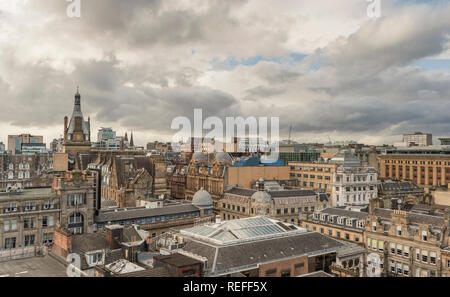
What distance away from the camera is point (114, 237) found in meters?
52.4

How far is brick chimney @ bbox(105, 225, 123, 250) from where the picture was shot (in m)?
52.1

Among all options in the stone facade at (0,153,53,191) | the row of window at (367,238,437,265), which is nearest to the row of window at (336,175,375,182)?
the row of window at (367,238,437,265)

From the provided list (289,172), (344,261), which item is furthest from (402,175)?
(344,261)

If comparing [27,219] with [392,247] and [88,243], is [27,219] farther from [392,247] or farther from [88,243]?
[392,247]

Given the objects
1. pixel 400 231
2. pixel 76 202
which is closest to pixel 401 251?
pixel 400 231

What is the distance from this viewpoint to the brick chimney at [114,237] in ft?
171

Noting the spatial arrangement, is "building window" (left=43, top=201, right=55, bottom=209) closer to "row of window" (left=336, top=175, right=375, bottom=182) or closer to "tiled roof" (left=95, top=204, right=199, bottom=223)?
"tiled roof" (left=95, top=204, right=199, bottom=223)

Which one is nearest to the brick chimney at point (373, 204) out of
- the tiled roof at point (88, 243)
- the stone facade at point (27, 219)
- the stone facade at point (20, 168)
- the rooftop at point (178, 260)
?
the rooftop at point (178, 260)

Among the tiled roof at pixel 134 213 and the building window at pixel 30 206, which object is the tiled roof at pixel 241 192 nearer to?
the tiled roof at pixel 134 213

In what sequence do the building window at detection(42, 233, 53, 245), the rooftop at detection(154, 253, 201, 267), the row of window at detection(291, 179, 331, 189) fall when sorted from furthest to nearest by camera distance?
the row of window at detection(291, 179, 331, 189) < the building window at detection(42, 233, 53, 245) < the rooftop at detection(154, 253, 201, 267)

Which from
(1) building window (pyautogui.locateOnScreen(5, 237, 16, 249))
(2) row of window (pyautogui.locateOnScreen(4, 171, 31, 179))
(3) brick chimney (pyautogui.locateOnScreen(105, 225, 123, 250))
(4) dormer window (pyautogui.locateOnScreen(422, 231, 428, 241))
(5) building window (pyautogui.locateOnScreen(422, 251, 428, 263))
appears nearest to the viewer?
(3) brick chimney (pyautogui.locateOnScreen(105, 225, 123, 250))
